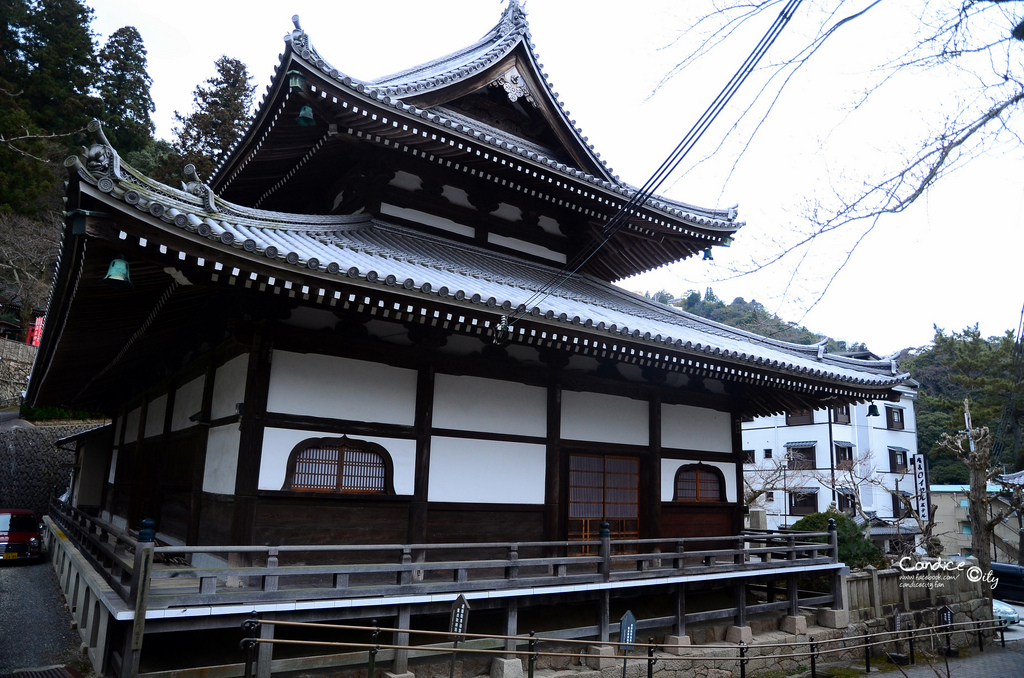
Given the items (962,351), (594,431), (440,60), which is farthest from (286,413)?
(962,351)

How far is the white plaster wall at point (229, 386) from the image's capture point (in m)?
7.79

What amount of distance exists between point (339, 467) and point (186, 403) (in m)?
4.21

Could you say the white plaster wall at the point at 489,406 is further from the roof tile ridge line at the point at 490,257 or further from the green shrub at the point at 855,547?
the green shrub at the point at 855,547

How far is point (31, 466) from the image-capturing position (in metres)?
26.8

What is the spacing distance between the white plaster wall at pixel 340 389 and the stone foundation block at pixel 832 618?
9.28 metres

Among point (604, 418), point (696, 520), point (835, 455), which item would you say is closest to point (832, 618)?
point (696, 520)

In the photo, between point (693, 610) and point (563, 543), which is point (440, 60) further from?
point (693, 610)

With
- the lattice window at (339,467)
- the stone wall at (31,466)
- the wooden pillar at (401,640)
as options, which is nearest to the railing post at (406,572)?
the wooden pillar at (401,640)

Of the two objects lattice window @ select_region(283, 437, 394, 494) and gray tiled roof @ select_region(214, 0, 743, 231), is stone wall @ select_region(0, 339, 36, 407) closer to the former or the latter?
gray tiled roof @ select_region(214, 0, 743, 231)

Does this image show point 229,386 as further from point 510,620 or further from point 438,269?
point 510,620

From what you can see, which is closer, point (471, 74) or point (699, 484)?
point (471, 74)

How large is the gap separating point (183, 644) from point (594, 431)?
6410 millimetres

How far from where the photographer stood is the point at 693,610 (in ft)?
37.0
